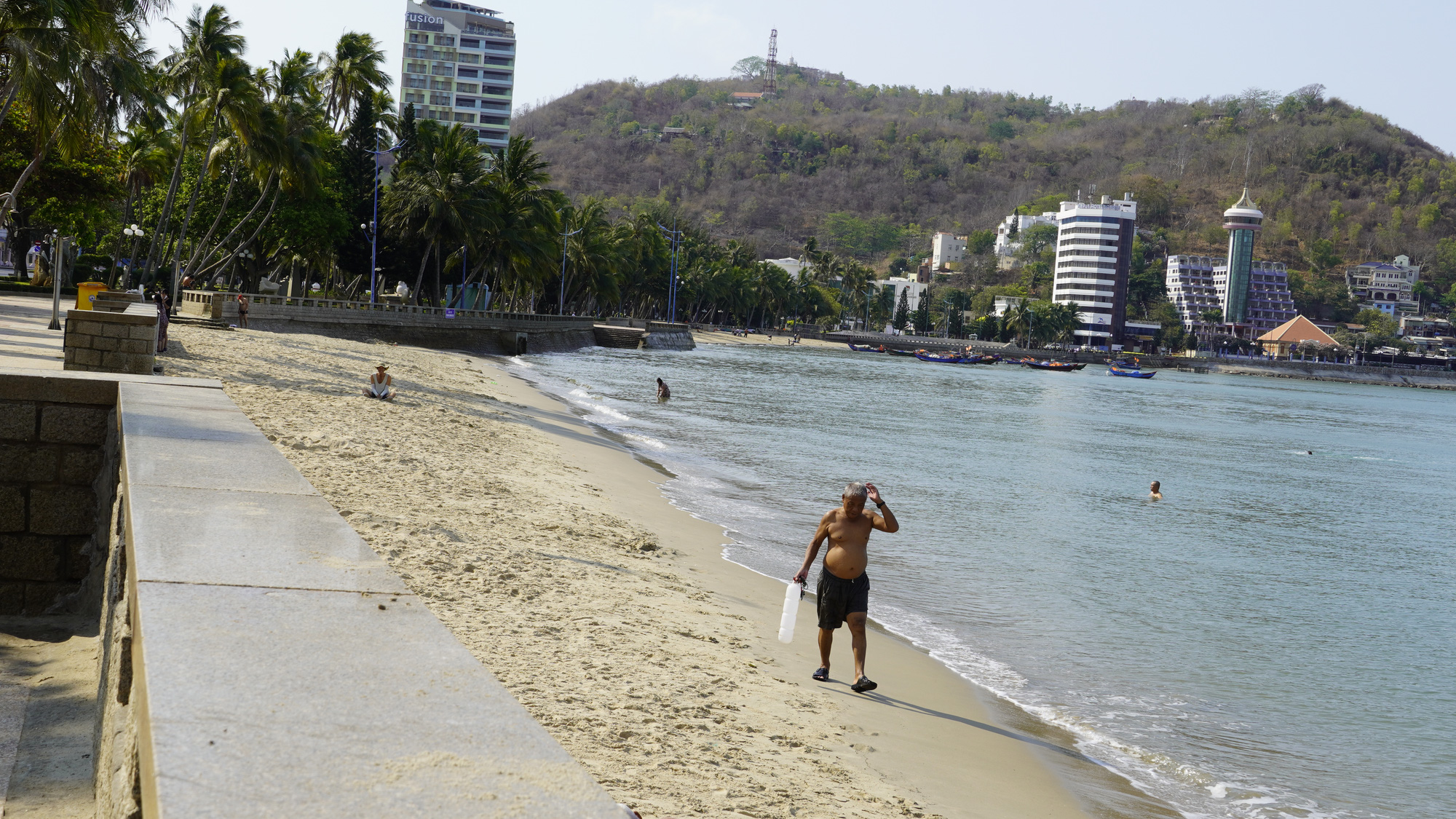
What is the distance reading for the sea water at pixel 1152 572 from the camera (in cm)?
859

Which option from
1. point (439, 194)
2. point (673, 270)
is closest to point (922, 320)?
point (673, 270)

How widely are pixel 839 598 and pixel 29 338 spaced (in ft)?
56.9

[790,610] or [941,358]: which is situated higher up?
[941,358]

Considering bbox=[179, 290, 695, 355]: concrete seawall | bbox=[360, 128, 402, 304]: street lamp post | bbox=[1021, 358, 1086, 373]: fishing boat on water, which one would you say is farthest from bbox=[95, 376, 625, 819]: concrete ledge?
bbox=[1021, 358, 1086, 373]: fishing boat on water

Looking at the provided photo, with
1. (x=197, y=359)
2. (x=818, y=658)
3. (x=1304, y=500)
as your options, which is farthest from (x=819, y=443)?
(x=818, y=658)

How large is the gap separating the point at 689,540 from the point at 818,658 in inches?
177

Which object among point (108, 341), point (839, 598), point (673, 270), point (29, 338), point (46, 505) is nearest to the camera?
point (46, 505)

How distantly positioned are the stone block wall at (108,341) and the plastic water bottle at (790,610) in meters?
7.77

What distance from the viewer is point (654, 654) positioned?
298 inches

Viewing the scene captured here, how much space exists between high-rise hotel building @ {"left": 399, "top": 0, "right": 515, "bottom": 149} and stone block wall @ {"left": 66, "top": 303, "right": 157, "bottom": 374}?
480 feet

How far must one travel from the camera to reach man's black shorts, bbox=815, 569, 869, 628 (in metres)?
8.10

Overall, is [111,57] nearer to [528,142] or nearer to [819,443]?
[819,443]

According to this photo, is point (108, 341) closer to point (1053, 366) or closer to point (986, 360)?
point (1053, 366)

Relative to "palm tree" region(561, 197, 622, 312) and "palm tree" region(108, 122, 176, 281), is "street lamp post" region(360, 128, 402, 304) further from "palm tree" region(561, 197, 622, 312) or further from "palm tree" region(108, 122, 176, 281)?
"palm tree" region(561, 197, 622, 312)
